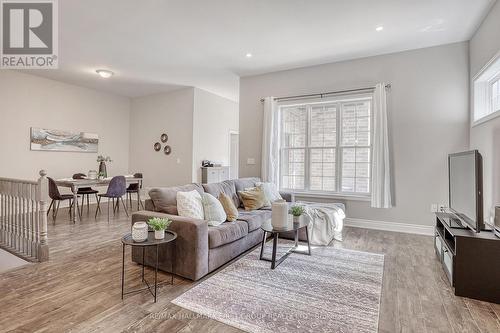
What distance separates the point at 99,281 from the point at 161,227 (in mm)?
914

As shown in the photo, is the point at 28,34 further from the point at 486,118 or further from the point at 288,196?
the point at 486,118

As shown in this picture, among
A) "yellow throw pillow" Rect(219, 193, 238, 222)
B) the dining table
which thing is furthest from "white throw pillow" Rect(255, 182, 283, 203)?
the dining table

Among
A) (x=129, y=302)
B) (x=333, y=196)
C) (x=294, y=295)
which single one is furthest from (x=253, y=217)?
(x=333, y=196)

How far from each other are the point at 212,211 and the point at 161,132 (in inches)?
183

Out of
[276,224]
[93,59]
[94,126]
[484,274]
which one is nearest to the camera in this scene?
[484,274]

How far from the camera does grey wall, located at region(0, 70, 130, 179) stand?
5102mm

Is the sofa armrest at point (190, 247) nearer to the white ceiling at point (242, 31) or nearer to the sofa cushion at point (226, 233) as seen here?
the sofa cushion at point (226, 233)

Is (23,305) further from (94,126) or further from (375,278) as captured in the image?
(94,126)

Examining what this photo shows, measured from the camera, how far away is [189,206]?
275 centimetres

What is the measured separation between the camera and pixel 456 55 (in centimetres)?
387

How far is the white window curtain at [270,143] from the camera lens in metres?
5.09

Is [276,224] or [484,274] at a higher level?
[276,224]

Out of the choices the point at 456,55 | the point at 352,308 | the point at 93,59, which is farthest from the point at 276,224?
the point at 93,59

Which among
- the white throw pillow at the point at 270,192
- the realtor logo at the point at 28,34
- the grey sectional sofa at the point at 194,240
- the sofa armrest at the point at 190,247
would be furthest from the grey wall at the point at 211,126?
the sofa armrest at the point at 190,247
